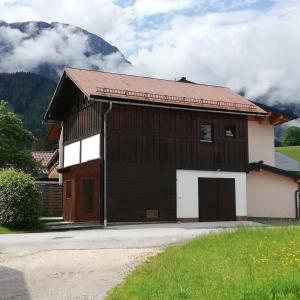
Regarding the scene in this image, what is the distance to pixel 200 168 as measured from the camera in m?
27.5

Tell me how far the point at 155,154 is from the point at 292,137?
321ft

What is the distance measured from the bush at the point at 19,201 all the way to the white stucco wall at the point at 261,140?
13.8 metres

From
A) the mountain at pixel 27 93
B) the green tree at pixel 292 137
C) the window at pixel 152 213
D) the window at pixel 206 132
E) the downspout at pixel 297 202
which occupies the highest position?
the mountain at pixel 27 93

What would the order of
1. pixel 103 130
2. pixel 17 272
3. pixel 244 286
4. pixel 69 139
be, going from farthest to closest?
1. pixel 69 139
2. pixel 103 130
3. pixel 17 272
4. pixel 244 286

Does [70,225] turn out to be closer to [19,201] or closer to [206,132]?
[19,201]

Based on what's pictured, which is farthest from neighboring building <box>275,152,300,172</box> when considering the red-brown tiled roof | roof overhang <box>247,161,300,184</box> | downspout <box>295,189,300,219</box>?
the red-brown tiled roof

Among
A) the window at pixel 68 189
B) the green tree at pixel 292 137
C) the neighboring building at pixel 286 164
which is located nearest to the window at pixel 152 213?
the window at pixel 68 189

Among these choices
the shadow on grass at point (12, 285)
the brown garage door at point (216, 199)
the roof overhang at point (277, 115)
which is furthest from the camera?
the roof overhang at point (277, 115)

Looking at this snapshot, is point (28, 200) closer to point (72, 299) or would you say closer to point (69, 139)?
point (69, 139)

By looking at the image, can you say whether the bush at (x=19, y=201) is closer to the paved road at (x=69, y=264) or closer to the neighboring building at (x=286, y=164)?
the paved road at (x=69, y=264)

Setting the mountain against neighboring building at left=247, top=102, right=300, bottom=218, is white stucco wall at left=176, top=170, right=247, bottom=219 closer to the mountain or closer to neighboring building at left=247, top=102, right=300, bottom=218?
neighboring building at left=247, top=102, right=300, bottom=218

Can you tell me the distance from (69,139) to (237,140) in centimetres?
874

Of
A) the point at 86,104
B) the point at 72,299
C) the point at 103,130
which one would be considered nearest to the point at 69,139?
the point at 86,104

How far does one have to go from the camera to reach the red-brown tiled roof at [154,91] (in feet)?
84.6
